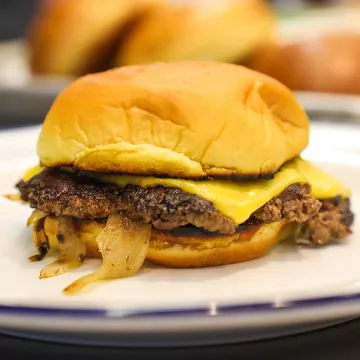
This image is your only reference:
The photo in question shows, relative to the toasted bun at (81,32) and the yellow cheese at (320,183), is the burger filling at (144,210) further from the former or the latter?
the toasted bun at (81,32)

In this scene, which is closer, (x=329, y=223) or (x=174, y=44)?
(x=329, y=223)

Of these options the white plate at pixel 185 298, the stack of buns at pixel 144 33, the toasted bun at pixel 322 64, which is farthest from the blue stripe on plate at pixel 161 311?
the stack of buns at pixel 144 33

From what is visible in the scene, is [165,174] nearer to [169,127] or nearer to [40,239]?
[169,127]

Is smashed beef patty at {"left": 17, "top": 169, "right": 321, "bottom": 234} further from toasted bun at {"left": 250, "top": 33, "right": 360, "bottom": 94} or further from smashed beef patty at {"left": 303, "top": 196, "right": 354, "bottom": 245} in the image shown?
toasted bun at {"left": 250, "top": 33, "right": 360, "bottom": 94}

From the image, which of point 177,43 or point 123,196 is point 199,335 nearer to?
point 123,196

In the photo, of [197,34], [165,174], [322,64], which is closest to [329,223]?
[165,174]

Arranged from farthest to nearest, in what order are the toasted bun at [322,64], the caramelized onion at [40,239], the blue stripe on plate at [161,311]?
the toasted bun at [322,64], the caramelized onion at [40,239], the blue stripe on plate at [161,311]

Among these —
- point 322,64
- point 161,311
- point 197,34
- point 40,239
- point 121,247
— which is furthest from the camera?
point 197,34
